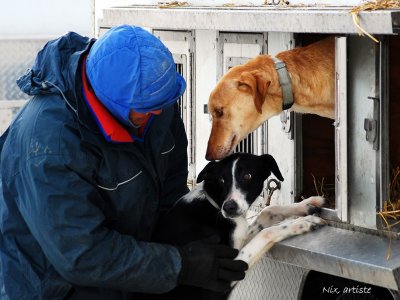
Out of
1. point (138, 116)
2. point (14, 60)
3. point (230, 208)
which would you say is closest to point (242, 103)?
point (230, 208)

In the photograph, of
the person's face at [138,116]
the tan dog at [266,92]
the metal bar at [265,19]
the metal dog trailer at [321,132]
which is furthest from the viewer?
the tan dog at [266,92]

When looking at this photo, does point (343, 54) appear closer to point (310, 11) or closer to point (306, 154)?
point (310, 11)

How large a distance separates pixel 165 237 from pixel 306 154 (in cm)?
103

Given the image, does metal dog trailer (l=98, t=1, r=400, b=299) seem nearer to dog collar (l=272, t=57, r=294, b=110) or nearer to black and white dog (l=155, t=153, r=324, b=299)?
→ black and white dog (l=155, t=153, r=324, b=299)

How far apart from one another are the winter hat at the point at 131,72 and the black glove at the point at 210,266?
0.64m

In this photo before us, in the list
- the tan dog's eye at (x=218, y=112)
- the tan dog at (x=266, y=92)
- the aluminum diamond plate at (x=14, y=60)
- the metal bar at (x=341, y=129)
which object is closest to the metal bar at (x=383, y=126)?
the metal bar at (x=341, y=129)

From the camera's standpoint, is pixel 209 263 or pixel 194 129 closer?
pixel 209 263

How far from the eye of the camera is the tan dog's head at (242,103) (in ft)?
13.4

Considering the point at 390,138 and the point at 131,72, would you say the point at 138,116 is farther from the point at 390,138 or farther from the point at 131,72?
the point at 390,138

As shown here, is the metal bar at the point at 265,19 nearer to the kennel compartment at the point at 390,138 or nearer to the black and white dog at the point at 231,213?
the kennel compartment at the point at 390,138

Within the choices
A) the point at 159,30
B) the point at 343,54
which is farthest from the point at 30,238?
the point at 159,30

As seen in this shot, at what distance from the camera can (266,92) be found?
412 centimetres

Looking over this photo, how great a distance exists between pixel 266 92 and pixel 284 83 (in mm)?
101

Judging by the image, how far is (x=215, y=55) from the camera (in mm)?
4777
